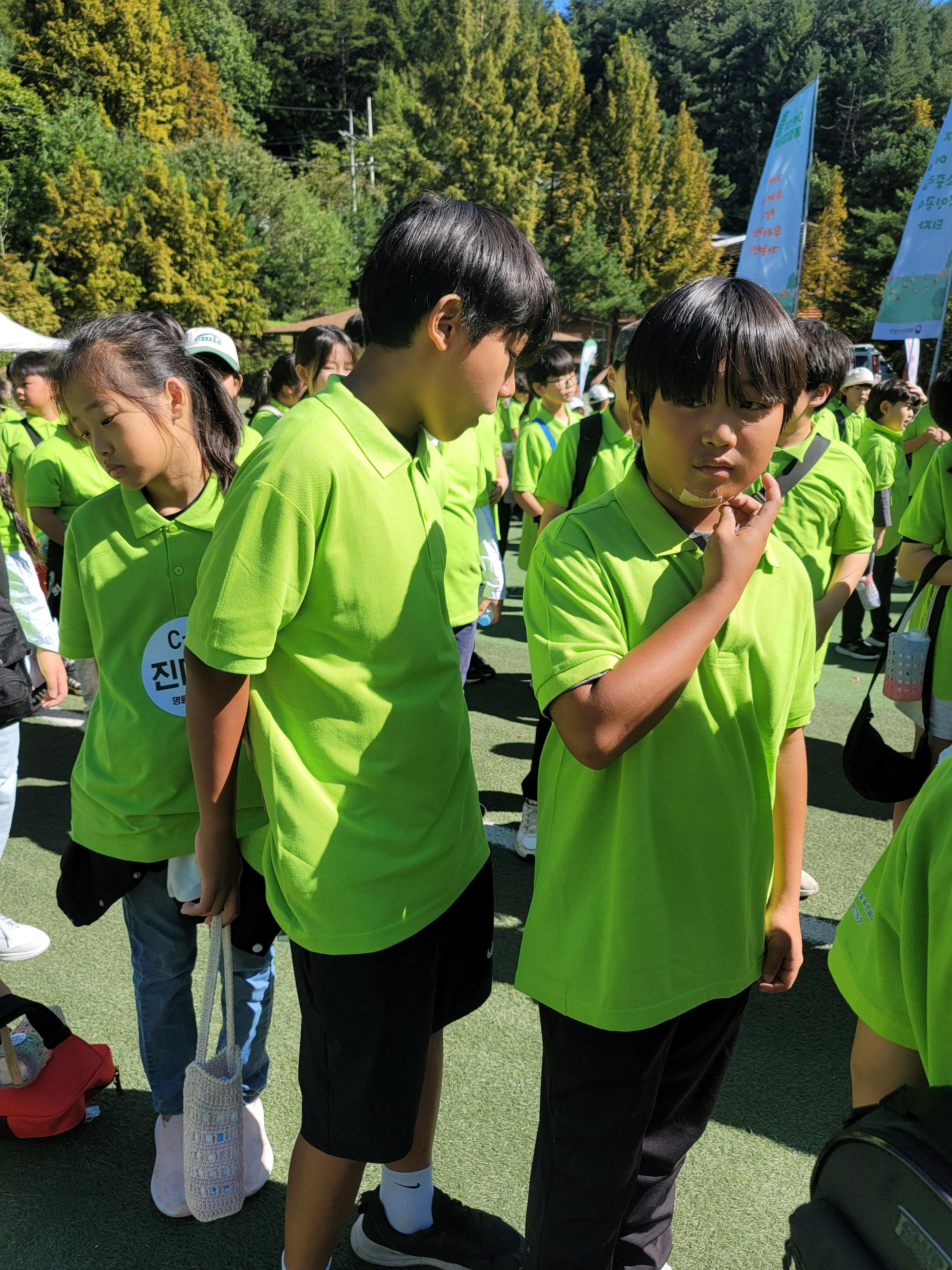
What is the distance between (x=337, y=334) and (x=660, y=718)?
11.9 feet

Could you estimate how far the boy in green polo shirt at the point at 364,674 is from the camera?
136 centimetres

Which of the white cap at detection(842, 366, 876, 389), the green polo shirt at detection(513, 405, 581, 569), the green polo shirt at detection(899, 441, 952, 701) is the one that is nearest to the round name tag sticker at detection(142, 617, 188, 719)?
the green polo shirt at detection(899, 441, 952, 701)

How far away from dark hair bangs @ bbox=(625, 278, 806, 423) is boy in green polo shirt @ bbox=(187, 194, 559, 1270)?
0.21 m

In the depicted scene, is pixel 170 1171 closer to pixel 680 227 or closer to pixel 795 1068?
pixel 795 1068

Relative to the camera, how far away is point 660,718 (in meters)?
1.29

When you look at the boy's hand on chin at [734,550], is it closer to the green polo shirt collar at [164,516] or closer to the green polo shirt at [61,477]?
the green polo shirt collar at [164,516]

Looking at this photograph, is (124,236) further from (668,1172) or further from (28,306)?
(668,1172)

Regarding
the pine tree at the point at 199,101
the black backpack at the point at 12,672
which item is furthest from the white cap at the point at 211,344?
the pine tree at the point at 199,101

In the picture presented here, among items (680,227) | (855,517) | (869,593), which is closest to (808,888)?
(855,517)

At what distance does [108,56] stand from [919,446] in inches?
1942

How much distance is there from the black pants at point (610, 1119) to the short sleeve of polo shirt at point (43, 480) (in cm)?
372

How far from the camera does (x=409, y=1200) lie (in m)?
1.88

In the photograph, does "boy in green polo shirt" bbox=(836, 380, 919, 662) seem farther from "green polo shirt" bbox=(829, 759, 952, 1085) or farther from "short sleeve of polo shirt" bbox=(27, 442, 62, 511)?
"green polo shirt" bbox=(829, 759, 952, 1085)

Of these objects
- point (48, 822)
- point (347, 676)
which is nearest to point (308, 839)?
point (347, 676)
